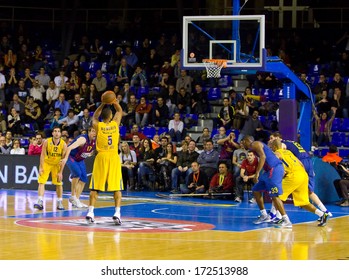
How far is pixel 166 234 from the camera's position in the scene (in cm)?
1441

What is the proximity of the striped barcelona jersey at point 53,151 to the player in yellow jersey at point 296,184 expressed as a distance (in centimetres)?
452

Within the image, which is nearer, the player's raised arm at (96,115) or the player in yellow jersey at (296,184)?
the player's raised arm at (96,115)

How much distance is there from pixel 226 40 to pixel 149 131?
6312mm

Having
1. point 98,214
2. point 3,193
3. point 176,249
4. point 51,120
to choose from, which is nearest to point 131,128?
point 51,120

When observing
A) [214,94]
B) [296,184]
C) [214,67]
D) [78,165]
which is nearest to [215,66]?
[214,67]

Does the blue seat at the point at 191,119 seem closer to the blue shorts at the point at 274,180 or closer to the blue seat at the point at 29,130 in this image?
the blue seat at the point at 29,130

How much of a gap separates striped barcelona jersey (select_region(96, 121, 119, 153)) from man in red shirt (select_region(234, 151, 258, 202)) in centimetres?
585

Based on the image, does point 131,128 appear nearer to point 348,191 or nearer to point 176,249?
point 348,191

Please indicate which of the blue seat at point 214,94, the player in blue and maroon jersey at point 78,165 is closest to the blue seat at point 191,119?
the blue seat at point 214,94

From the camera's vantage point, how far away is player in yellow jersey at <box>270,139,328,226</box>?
626 inches

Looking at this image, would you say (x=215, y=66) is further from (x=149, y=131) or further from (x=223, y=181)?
(x=149, y=131)

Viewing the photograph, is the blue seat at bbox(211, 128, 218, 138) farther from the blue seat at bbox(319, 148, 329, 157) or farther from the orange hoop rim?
the orange hoop rim

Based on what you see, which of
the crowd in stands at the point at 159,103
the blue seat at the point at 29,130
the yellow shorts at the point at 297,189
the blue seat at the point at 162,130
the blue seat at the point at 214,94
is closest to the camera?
the yellow shorts at the point at 297,189

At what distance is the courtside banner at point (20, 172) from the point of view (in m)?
23.6
